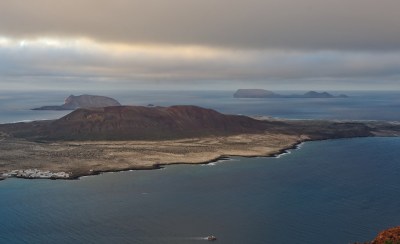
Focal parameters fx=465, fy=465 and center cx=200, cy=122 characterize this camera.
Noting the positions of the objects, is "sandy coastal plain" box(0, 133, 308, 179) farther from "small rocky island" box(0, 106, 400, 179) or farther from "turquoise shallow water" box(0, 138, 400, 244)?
"turquoise shallow water" box(0, 138, 400, 244)

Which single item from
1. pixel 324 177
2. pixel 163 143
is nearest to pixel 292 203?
pixel 324 177

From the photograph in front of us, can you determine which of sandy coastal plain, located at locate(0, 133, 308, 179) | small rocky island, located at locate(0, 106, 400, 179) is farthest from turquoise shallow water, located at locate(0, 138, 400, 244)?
small rocky island, located at locate(0, 106, 400, 179)

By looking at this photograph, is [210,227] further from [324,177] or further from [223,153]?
[223,153]

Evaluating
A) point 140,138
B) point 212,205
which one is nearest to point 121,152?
point 140,138

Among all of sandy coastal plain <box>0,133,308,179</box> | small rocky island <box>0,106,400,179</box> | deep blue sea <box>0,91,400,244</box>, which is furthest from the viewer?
small rocky island <box>0,106,400,179</box>

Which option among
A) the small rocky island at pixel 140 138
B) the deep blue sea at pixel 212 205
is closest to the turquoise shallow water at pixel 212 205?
the deep blue sea at pixel 212 205

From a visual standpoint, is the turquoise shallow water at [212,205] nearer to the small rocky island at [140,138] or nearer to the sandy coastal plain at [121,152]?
the sandy coastal plain at [121,152]

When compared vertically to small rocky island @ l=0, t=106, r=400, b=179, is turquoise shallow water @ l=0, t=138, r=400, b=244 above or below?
below
